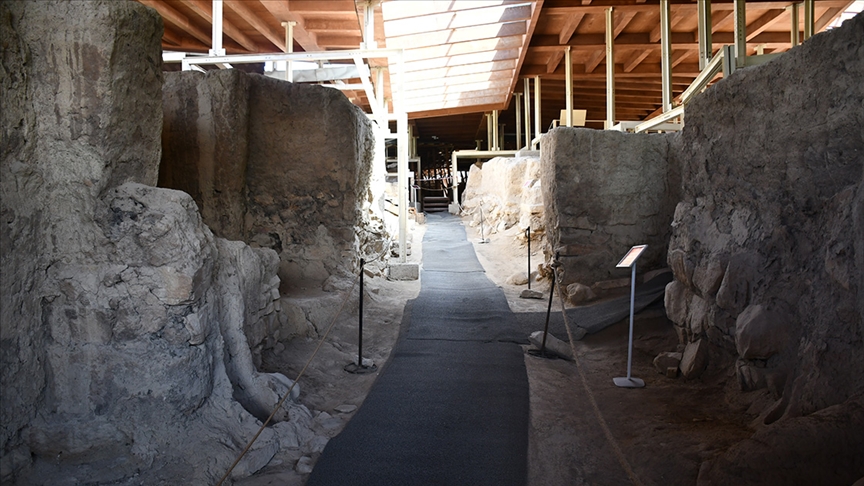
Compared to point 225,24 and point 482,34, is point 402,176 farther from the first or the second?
point 225,24

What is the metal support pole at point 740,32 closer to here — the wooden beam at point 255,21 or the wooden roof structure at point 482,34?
the wooden roof structure at point 482,34

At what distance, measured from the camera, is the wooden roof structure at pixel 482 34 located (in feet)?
38.8

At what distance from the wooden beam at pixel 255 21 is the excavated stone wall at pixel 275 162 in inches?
217

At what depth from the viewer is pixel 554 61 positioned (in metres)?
17.2


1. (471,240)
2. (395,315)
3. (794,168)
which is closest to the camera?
(794,168)

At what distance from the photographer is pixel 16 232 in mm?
3193

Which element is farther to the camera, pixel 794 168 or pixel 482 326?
pixel 482 326

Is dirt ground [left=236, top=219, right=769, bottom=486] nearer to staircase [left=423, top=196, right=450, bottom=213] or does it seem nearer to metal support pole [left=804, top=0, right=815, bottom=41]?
metal support pole [left=804, top=0, right=815, bottom=41]

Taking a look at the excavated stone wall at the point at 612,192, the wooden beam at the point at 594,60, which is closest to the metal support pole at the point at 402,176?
the excavated stone wall at the point at 612,192

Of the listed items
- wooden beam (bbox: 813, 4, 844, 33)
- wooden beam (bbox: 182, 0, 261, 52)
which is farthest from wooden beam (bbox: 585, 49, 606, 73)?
wooden beam (bbox: 182, 0, 261, 52)

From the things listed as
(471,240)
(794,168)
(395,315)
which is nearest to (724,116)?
(794,168)

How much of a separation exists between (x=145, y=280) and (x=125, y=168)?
79cm

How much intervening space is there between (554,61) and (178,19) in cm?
1052

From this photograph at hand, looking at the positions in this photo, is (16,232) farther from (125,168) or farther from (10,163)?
(125,168)
